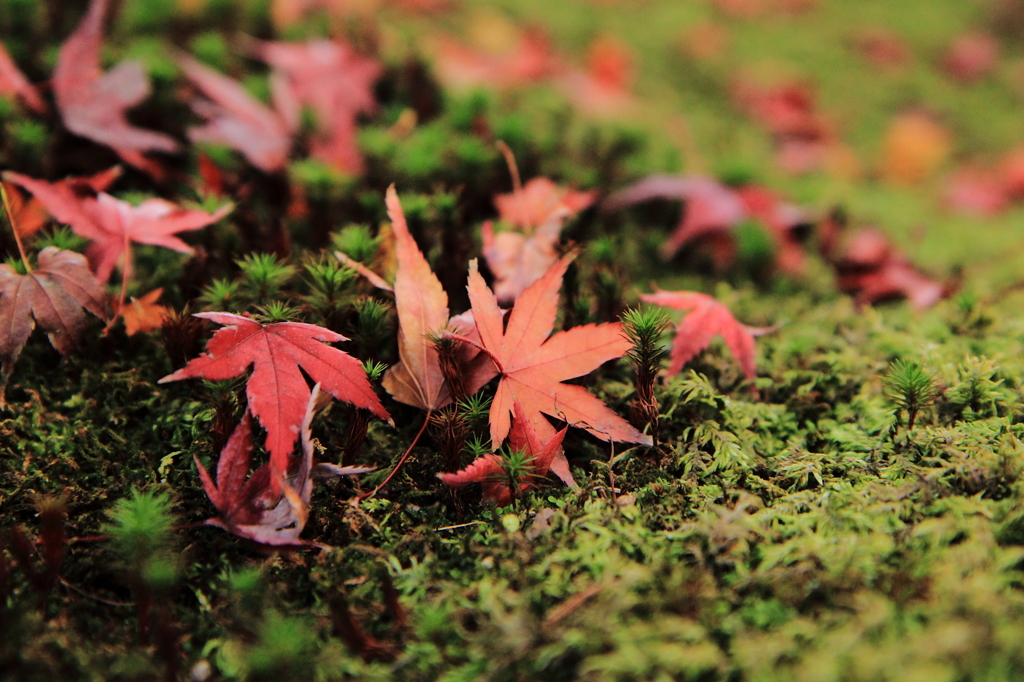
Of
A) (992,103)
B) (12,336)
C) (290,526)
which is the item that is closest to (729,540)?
(290,526)

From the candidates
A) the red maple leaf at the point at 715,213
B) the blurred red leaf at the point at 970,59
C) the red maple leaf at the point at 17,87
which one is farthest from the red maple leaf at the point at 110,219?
the blurred red leaf at the point at 970,59

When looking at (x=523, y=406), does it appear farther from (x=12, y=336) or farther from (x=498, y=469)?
(x=12, y=336)

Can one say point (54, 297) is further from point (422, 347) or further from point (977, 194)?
point (977, 194)

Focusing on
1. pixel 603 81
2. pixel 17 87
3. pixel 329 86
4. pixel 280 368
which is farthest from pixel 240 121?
pixel 603 81

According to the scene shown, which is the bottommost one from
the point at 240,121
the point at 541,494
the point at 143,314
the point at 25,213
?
the point at 541,494

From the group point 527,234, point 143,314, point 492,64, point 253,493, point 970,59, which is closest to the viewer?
point 253,493

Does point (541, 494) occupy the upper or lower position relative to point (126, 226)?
lower

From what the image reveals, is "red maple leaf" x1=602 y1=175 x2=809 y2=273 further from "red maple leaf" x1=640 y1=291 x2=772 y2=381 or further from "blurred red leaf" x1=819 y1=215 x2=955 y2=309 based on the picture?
"red maple leaf" x1=640 y1=291 x2=772 y2=381
